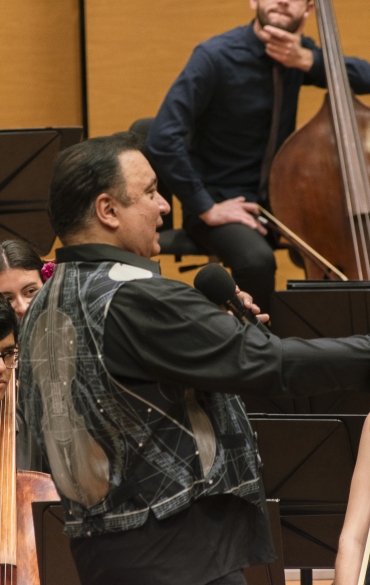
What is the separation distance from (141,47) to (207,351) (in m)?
3.50

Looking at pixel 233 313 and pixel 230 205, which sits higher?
pixel 233 313

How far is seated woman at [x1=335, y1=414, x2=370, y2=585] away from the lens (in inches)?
61.3

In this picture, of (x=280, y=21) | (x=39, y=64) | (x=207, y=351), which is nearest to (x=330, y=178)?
(x=280, y=21)

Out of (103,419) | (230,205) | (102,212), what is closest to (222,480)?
(103,419)

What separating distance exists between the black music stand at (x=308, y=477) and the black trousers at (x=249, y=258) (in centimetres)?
104

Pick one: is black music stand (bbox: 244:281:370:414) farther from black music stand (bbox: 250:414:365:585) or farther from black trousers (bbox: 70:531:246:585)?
black trousers (bbox: 70:531:246:585)

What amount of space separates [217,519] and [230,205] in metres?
1.94

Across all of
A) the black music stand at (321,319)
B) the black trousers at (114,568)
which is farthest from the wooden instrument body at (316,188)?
the black trousers at (114,568)

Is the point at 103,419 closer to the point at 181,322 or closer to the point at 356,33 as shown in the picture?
the point at 181,322

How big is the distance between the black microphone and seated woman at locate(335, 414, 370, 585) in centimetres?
37

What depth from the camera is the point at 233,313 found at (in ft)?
4.59

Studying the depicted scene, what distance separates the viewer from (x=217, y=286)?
1376 mm

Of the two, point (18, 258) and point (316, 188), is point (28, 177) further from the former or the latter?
point (316, 188)

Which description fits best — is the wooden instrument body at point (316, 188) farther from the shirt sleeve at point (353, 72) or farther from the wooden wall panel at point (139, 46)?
the wooden wall panel at point (139, 46)
